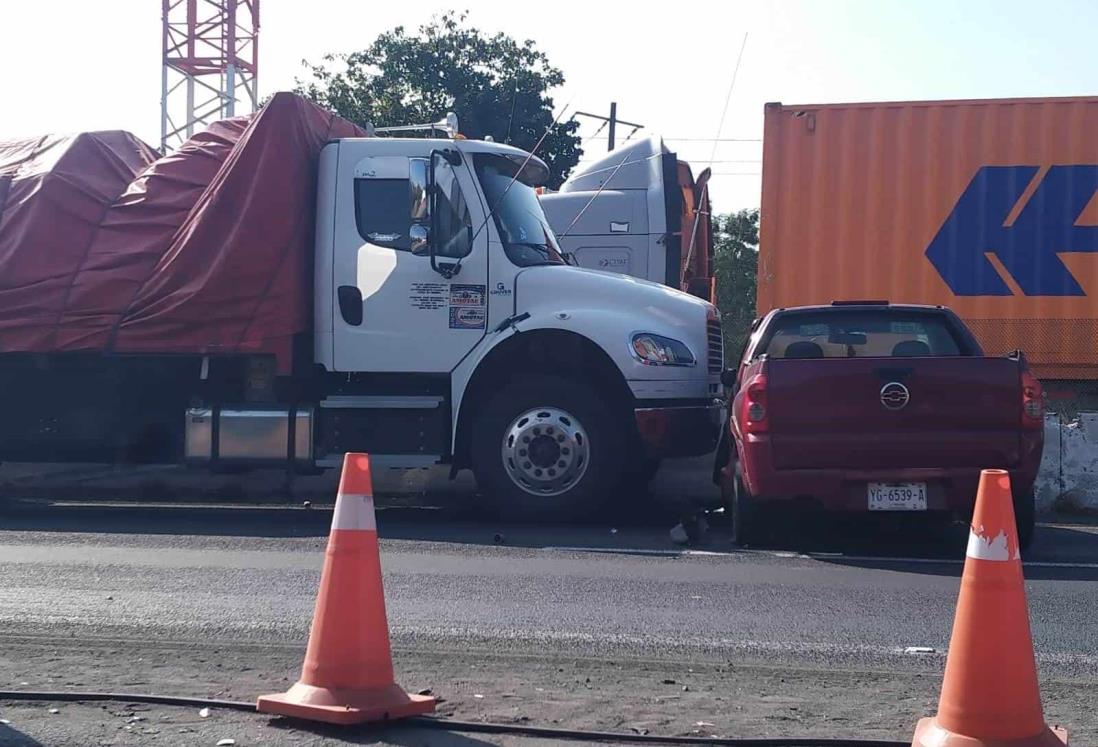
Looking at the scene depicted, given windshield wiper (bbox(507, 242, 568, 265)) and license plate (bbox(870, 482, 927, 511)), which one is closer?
license plate (bbox(870, 482, 927, 511))

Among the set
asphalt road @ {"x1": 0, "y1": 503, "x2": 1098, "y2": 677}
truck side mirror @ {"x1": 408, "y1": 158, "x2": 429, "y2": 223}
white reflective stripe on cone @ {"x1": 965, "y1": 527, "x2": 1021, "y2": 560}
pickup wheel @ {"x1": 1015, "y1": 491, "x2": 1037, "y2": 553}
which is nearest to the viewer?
white reflective stripe on cone @ {"x1": 965, "y1": 527, "x2": 1021, "y2": 560}

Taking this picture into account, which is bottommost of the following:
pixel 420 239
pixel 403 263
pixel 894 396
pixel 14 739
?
pixel 14 739

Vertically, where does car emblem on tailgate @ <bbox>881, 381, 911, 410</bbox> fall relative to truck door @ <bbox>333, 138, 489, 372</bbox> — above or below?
below

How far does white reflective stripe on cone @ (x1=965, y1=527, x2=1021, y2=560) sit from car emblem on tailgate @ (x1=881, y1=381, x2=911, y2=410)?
14.4 feet

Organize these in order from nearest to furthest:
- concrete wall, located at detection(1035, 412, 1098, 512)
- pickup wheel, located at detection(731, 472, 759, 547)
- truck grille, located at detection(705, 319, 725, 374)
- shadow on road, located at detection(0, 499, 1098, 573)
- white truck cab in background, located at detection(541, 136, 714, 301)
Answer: pickup wheel, located at detection(731, 472, 759, 547)
shadow on road, located at detection(0, 499, 1098, 573)
truck grille, located at detection(705, 319, 725, 374)
concrete wall, located at detection(1035, 412, 1098, 512)
white truck cab in background, located at detection(541, 136, 714, 301)

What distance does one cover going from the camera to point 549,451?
10195 millimetres

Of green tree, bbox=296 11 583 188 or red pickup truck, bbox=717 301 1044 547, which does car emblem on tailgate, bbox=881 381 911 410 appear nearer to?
red pickup truck, bbox=717 301 1044 547

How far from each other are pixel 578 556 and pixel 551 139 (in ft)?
108

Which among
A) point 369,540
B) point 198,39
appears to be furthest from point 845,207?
point 198,39

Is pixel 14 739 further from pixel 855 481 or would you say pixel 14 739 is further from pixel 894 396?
pixel 894 396

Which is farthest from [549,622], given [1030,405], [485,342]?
[485,342]

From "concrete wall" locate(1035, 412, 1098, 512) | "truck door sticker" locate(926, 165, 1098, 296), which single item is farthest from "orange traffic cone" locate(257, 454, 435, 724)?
"truck door sticker" locate(926, 165, 1098, 296)

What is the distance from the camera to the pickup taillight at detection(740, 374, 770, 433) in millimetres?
8641

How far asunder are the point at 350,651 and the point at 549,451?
5610 millimetres
